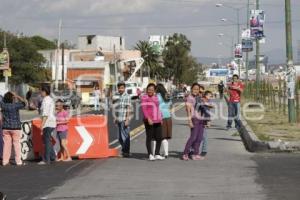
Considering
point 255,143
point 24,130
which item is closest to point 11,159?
point 24,130

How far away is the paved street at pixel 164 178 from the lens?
10.3 m

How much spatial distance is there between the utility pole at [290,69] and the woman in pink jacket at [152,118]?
30.4 ft

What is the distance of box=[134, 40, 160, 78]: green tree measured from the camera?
136725 millimetres

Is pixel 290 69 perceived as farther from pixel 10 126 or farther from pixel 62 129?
pixel 10 126

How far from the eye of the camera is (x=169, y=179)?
467 inches

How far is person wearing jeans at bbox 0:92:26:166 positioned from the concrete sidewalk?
1.80 metres

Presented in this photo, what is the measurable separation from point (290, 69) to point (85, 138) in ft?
33.4

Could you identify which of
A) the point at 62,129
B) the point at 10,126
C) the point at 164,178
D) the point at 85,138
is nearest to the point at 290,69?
the point at 85,138

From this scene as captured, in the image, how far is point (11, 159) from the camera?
1593 centimetres

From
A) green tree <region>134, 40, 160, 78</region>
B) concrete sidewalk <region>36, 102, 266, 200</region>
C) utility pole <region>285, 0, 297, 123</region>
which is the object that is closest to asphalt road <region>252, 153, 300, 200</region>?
concrete sidewalk <region>36, 102, 266, 200</region>

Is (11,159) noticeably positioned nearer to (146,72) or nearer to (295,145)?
(295,145)

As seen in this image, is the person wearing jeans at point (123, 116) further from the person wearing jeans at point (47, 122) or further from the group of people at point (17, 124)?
the person wearing jeans at point (47, 122)

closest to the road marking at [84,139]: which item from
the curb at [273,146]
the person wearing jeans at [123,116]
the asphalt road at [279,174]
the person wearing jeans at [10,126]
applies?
the person wearing jeans at [123,116]

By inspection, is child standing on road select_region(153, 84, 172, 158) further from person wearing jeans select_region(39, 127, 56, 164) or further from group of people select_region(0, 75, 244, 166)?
person wearing jeans select_region(39, 127, 56, 164)
